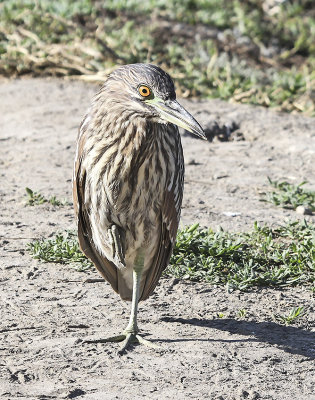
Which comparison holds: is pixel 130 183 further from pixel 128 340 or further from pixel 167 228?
pixel 128 340

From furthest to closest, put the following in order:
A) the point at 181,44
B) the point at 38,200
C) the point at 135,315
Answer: the point at 181,44
the point at 38,200
the point at 135,315

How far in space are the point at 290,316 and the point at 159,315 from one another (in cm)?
80

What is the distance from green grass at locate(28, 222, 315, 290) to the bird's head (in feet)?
A: 4.93

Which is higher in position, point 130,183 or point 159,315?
point 130,183

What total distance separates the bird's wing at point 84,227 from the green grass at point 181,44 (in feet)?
14.9

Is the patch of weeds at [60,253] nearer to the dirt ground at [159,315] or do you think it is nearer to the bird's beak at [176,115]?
the dirt ground at [159,315]

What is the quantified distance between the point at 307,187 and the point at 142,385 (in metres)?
3.51

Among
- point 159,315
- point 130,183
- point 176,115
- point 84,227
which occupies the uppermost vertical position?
point 176,115

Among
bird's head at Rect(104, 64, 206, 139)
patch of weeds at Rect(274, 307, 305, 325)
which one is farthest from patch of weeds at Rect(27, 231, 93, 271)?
bird's head at Rect(104, 64, 206, 139)

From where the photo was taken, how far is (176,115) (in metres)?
4.07

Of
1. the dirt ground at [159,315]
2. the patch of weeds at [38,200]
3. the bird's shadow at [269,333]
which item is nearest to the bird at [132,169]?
the dirt ground at [159,315]

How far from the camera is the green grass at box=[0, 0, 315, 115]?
9.30 m

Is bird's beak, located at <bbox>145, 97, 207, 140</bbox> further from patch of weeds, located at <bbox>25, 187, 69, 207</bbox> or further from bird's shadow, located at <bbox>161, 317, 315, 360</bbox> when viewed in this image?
patch of weeds, located at <bbox>25, 187, 69, 207</bbox>

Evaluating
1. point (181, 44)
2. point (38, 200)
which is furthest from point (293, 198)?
point (181, 44)
